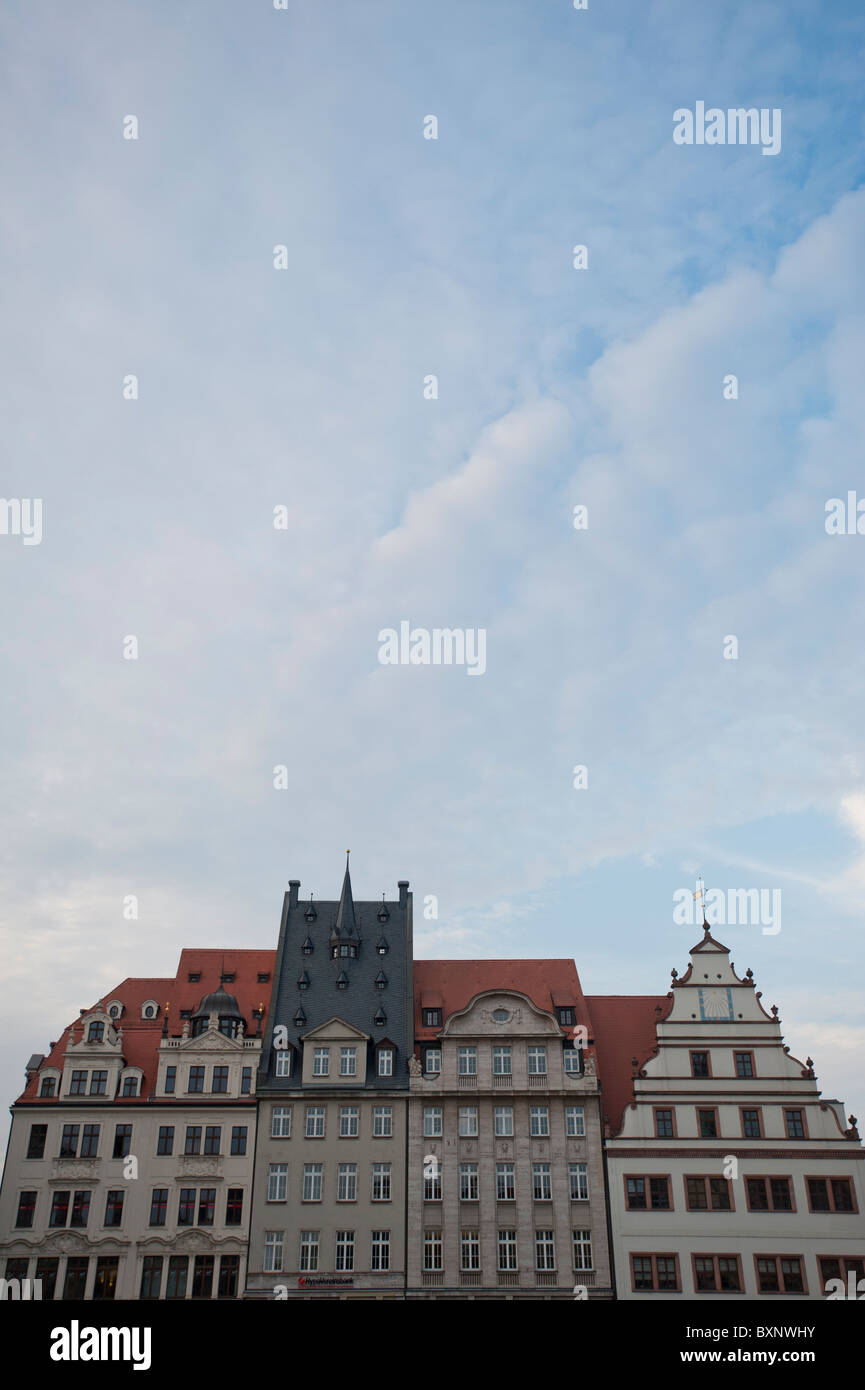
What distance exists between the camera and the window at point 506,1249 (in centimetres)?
5491

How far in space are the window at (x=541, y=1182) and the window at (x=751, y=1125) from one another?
1045cm

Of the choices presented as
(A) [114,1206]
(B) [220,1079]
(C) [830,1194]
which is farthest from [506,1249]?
(A) [114,1206]

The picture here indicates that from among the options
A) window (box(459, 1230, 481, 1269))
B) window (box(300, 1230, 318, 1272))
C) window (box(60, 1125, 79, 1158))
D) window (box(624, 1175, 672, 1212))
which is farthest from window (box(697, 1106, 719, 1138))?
window (box(60, 1125, 79, 1158))

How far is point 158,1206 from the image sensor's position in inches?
2210

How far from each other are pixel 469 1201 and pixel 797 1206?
1659cm

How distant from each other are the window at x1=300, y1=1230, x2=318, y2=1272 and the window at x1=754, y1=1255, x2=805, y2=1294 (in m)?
22.1

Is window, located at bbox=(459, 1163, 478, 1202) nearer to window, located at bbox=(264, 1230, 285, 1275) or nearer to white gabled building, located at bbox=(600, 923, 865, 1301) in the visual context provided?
white gabled building, located at bbox=(600, 923, 865, 1301)

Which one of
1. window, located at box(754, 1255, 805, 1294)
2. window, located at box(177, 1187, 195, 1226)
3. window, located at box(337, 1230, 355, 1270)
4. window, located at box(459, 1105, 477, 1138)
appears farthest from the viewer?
window, located at box(459, 1105, 477, 1138)

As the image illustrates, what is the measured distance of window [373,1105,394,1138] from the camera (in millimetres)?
58312
